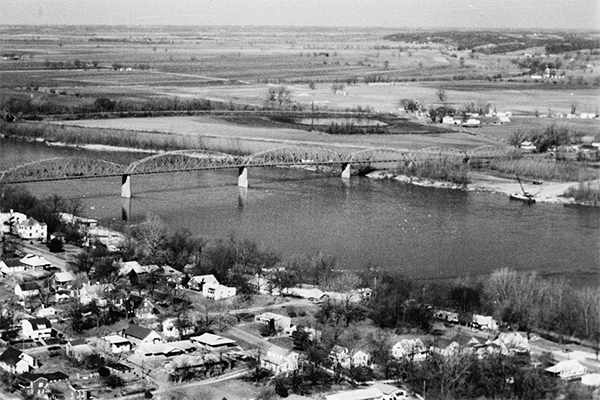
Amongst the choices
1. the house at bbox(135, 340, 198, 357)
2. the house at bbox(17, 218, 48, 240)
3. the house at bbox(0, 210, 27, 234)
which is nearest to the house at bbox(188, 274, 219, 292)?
the house at bbox(135, 340, 198, 357)

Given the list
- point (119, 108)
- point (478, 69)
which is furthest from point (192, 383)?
point (478, 69)

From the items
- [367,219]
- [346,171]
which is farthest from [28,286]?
[346,171]

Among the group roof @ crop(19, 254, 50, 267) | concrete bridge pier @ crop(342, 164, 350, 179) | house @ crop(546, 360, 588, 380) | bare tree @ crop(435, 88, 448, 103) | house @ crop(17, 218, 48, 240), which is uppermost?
house @ crop(546, 360, 588, 380)

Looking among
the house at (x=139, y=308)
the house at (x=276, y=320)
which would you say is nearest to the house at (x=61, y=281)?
the house at (x=139, y=308)

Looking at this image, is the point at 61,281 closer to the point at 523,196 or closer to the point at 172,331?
the point at 172,331

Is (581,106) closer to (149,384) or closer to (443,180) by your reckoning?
(443,180)

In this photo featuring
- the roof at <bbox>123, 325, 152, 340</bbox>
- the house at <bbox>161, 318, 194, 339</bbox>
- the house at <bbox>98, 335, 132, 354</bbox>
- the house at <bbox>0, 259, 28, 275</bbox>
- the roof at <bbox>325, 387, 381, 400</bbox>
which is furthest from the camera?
the house at <bbox>0, 259, 28, 275</bbox>

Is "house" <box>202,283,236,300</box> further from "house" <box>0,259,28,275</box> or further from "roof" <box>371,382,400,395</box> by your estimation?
"roof" <box>371,382,400,395</box>
